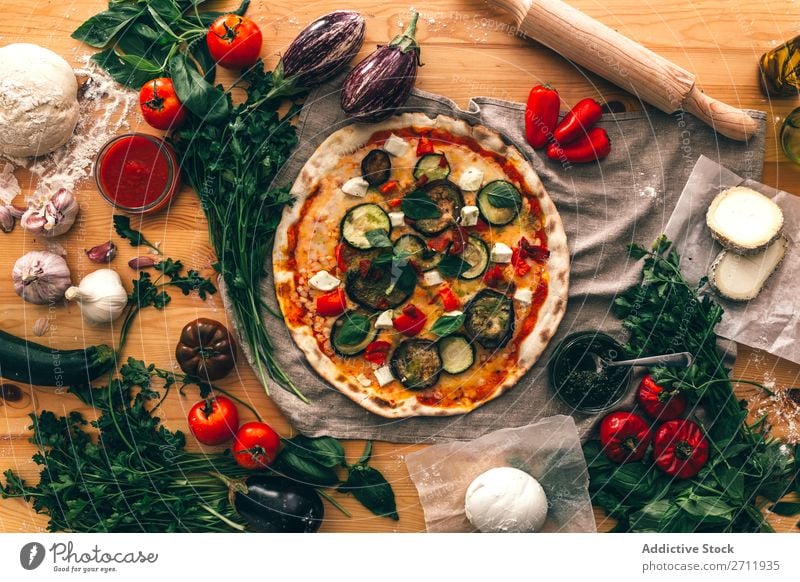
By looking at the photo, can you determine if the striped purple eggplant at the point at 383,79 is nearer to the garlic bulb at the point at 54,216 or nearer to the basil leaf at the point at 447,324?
the basil leaf at the point at 447,324

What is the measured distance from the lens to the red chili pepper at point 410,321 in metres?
2.72

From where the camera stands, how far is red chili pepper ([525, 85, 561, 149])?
2.71 m

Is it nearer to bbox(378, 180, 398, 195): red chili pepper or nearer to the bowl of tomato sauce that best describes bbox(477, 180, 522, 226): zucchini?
bbox(378, 180, 398, 195): red chili pepper

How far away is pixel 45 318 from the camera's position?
2.85 metres

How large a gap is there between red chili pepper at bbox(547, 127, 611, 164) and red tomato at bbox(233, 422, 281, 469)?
1.54 m

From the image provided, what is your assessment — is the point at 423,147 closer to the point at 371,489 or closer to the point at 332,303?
the point at 332,303

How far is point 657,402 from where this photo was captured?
2.67 metres

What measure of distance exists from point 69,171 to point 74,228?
229 millimetres

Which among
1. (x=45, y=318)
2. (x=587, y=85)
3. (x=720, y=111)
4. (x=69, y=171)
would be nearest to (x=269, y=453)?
(x=45, y=318)

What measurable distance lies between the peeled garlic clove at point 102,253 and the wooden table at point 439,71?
0.14ft

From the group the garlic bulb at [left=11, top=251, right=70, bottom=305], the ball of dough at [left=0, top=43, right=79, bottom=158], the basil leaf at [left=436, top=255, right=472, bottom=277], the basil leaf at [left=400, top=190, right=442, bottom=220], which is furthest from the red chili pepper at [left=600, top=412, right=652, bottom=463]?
the ball of dough at [left=0, top=43, right=79, bottom=158]

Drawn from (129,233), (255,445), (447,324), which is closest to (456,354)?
(447,324)

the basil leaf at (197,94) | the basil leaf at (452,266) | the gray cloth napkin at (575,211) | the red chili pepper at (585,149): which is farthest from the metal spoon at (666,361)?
the basil leaf at (197,94)

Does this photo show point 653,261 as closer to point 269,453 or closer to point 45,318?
point 269,453
